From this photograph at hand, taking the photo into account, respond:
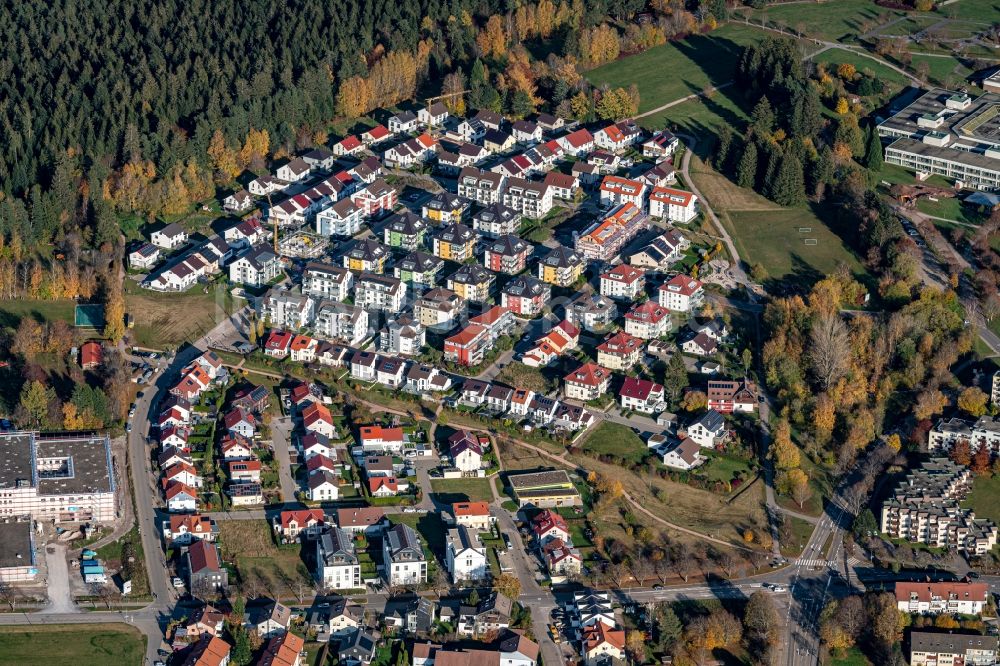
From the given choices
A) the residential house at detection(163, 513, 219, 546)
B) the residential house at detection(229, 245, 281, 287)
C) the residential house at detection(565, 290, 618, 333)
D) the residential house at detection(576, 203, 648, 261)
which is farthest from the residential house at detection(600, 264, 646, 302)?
the residential house at detection(163, 513, 219, 546)

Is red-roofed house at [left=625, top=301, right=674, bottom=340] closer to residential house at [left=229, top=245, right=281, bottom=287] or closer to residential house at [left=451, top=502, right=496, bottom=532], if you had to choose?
residential house at [left=451, top=502, right=496, bottom=532]

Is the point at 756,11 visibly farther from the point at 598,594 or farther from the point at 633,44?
the point at 598,594

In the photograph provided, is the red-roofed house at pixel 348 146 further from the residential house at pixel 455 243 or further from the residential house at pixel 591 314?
the residential house at pixel 591 314

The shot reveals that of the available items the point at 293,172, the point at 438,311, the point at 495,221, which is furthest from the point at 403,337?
the point at 293,172

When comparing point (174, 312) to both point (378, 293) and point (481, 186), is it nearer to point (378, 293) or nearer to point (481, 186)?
A: point (378, 293)

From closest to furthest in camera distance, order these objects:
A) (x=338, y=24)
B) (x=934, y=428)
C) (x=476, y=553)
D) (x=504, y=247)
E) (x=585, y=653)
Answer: (x=585, y=653)
(x=476, y=553)
(x=934, y=428)
(x=504, y=247)
(x=338, y=24)

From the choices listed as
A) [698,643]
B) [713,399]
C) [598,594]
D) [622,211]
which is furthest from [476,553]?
[622,211]
